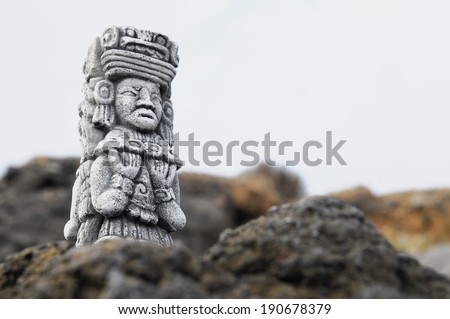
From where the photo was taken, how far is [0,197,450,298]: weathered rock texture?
6.29m

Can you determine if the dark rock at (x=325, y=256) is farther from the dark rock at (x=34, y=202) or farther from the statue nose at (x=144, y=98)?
the dark rock at (x=34, y=202)

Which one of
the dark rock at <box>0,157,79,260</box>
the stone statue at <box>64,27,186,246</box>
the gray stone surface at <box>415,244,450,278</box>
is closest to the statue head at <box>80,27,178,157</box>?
the stone statue at <box>64,27,186,246</box>

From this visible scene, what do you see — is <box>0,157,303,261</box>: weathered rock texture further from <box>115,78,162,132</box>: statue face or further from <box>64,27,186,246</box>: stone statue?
<box>115,78,162,132</box>: statue face

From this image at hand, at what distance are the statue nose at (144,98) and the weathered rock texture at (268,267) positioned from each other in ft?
Result: 13.9

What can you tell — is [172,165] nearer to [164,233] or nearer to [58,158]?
[164,233]

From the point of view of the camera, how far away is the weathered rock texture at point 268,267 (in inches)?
247

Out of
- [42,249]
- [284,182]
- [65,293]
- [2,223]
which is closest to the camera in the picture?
[65,293]

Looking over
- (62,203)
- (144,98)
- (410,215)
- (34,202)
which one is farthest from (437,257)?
(144,98)

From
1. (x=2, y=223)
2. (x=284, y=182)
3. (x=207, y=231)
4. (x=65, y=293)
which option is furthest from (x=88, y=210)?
(x=284, y=182)

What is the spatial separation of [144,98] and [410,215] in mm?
16448

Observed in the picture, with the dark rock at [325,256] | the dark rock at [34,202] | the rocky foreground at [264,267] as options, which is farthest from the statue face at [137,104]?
the dark rock at [34,202]

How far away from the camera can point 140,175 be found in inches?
421

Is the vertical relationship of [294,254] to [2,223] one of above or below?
below

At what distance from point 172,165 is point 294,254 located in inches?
185
